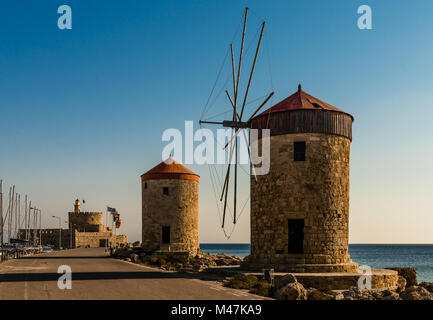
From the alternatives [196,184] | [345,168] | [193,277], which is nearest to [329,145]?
[345,168]

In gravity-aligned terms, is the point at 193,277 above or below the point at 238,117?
below

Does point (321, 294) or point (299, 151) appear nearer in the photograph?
point (321, 294)

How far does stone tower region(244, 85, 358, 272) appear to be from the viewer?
21344mm

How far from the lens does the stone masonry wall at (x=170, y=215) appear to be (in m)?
34.6

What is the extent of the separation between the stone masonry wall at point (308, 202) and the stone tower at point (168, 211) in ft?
43.6

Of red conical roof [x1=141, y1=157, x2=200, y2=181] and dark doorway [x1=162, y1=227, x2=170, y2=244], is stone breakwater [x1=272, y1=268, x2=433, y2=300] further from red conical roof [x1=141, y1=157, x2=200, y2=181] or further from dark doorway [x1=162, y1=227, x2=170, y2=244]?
red conical roof [x1=141, y1=157, x2=200, y2=181]

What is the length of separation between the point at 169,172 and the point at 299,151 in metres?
15.2

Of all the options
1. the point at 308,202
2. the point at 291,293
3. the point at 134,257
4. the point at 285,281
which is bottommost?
the point at 134,257

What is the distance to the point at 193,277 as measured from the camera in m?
20.5

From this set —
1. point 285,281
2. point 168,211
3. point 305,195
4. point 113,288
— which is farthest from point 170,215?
point 285,281

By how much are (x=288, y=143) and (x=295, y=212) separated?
3356 millimetres

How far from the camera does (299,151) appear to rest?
2192 cm

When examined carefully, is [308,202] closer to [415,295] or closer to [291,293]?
[415,295]
